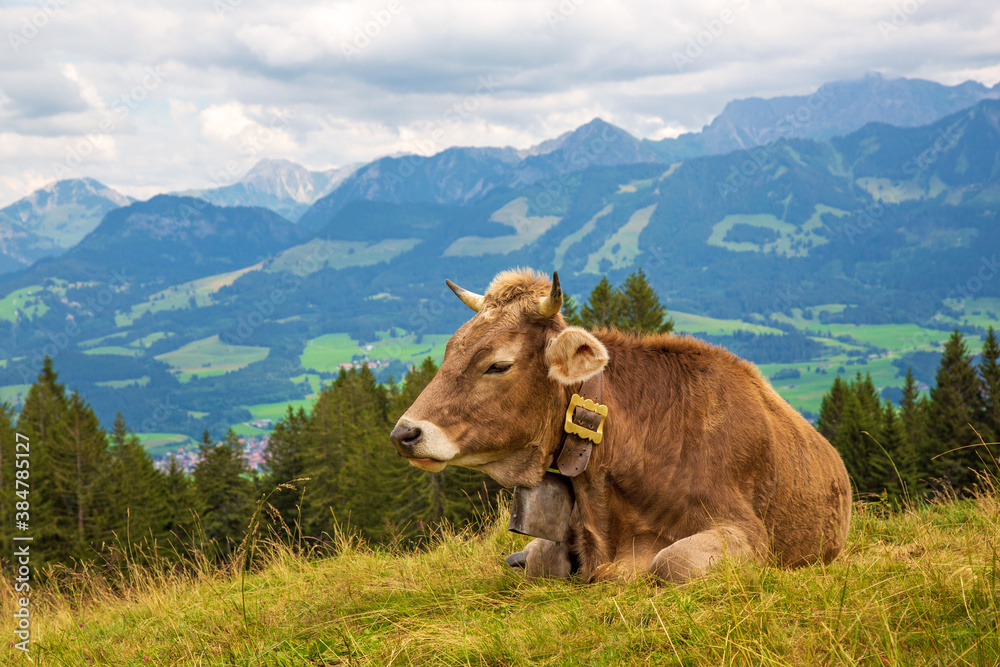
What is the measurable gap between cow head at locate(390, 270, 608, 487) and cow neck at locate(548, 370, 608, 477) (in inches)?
3.7

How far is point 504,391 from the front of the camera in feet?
16.0

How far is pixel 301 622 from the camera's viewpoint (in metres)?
5.23

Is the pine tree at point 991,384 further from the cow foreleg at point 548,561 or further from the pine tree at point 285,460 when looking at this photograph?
the cow foreleg at point 548,561

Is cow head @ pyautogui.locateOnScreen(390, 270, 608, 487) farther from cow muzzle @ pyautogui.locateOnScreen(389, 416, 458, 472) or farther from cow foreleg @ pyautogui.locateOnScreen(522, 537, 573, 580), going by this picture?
cow foreleg @ pyautogui.locateOnScreen(522, 537, 573, 580)

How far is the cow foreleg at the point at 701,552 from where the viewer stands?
4488 millimetres

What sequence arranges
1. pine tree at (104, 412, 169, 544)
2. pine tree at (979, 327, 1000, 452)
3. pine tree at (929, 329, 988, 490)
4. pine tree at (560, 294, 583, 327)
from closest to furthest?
pine tree at (560, 294, 583, 327)
pine tree at (104, 412, 169, 544)
pine tree at (979, 327, 1000, 452)
pine tree at (929, 329, 988, 490)

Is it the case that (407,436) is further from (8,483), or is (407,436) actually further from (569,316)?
(8,483)

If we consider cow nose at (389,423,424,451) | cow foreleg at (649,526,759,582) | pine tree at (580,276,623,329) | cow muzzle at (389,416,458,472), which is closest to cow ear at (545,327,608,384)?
cow muzzle at (389,416,458,472)

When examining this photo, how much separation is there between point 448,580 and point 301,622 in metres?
1.41

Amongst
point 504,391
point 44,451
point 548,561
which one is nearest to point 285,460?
point 44,451

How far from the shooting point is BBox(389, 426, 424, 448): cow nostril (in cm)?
446

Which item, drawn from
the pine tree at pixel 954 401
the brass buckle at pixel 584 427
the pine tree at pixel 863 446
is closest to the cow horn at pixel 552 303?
the brass buckle at pixel 584 427

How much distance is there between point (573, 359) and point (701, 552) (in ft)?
5.32

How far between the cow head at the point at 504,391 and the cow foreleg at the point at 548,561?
688 mm
